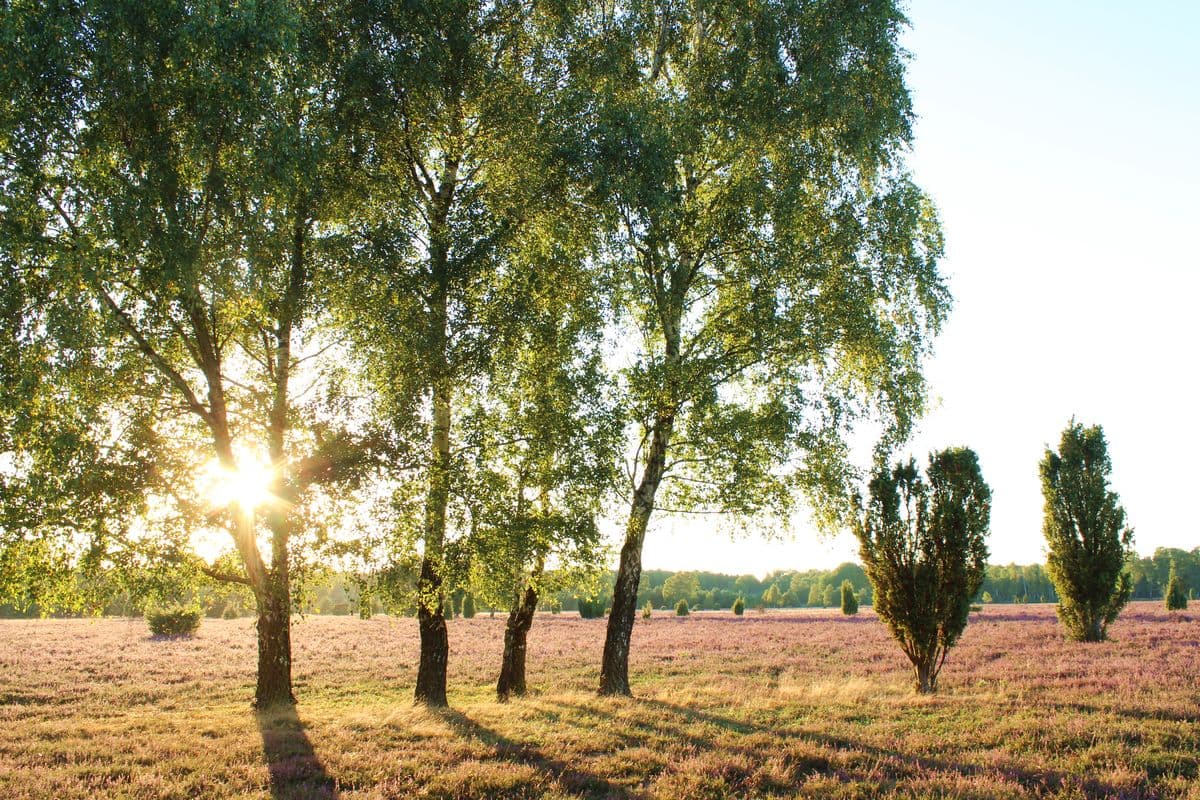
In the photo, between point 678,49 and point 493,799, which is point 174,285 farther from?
point 678,49

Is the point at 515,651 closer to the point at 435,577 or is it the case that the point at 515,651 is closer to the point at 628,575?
the point at 628,575

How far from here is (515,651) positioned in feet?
61.6

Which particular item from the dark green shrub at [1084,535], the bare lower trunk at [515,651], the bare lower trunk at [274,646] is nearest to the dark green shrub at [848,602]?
the dark green shrub at [1084,535]

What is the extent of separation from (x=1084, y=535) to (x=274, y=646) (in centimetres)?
3259

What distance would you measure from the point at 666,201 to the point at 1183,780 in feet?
42.7

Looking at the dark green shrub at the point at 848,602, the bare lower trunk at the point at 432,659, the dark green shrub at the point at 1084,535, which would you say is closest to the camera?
the bare lower trunk at the point at 432,659

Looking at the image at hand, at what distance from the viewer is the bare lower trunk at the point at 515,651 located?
1839 centimetres

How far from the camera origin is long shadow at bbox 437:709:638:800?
8930 millimetres

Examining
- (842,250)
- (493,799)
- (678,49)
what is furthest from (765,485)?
(678,49)

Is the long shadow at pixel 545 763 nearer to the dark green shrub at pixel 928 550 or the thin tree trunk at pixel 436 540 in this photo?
the thin tree trunk at pixel 436 540

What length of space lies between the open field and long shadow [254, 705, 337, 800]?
49 millimetres

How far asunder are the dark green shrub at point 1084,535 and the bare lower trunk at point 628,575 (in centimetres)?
2329

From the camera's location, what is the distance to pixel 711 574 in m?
188

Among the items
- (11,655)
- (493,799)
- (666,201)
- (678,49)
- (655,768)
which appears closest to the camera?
(493,799)
